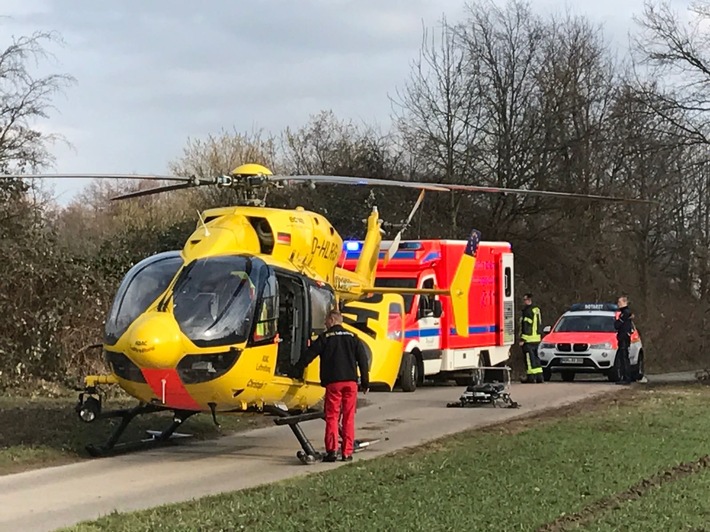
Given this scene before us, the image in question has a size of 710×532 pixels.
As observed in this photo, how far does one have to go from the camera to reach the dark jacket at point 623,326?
2286 cm

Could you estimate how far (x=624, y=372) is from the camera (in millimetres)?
23406

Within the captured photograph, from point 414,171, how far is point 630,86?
39.3 feet

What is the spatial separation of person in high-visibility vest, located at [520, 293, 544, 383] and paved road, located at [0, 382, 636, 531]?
6.02 metres

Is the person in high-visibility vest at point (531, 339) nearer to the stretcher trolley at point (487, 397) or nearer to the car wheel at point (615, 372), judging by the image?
the car wheel at point (615, 372)

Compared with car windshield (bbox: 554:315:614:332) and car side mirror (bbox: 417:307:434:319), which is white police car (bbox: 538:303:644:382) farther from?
car side mirror (bbox: 417:307:434:319)

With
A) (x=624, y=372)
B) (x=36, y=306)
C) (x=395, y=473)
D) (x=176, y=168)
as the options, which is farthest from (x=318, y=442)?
(x=176, y=168)

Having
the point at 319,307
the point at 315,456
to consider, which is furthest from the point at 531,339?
the point at 315,456

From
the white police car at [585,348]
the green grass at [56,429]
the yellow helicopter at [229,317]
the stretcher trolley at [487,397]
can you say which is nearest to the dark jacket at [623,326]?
the white police car at [585,348]

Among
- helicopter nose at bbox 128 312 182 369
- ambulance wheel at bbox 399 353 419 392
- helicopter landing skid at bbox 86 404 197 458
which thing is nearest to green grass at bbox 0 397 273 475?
helicopter landing skid at bbox 86 404 197 458

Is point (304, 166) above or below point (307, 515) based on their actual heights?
above

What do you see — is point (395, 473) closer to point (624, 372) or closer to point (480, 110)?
point (624, 372)

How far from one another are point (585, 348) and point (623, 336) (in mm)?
1467

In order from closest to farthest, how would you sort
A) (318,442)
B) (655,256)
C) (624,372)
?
(318,442) < (624,372) < (655,256)

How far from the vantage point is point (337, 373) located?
11.9 metres
